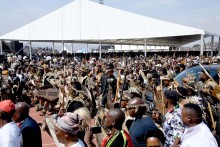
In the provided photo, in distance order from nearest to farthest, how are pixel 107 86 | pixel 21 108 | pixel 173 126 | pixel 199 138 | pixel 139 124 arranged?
pixel 199 138 → pixel 139 124 → pixel 21 108 → pixel 173 126 → pixel 107 86

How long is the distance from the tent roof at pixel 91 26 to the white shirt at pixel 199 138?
2371 centimetres

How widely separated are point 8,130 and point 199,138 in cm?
209

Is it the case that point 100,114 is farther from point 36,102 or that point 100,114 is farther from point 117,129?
point 36,102

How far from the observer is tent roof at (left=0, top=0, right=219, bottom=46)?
2703cm

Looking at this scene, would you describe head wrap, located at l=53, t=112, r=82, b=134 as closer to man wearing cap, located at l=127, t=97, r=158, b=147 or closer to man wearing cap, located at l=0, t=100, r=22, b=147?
man wearing cap, located at l=0, t=100, r=22, b=147

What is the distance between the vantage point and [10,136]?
3367mm

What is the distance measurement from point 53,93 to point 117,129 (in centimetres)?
425

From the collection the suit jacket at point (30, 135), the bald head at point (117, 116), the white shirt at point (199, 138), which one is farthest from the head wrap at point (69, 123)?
the white shirt at point (199, 138)

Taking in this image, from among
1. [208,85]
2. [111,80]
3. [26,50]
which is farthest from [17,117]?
[26,50]

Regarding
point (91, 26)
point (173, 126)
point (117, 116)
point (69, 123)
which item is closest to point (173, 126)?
point (173, 126)

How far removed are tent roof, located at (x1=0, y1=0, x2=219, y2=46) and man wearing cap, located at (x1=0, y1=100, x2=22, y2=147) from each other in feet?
78.2

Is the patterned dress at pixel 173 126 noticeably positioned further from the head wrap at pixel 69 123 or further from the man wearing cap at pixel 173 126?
the head wrap at pixel 69 123

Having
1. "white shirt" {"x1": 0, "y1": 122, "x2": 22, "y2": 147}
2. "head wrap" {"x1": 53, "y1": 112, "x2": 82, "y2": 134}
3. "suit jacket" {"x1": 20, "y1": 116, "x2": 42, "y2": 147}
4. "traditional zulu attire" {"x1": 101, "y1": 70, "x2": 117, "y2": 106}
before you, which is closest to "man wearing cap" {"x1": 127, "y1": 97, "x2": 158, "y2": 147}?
"head wrap" {"x1": 53, "y1": 112, "x2": 82, "y2": 134}

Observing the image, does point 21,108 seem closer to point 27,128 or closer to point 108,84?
point 27,128
